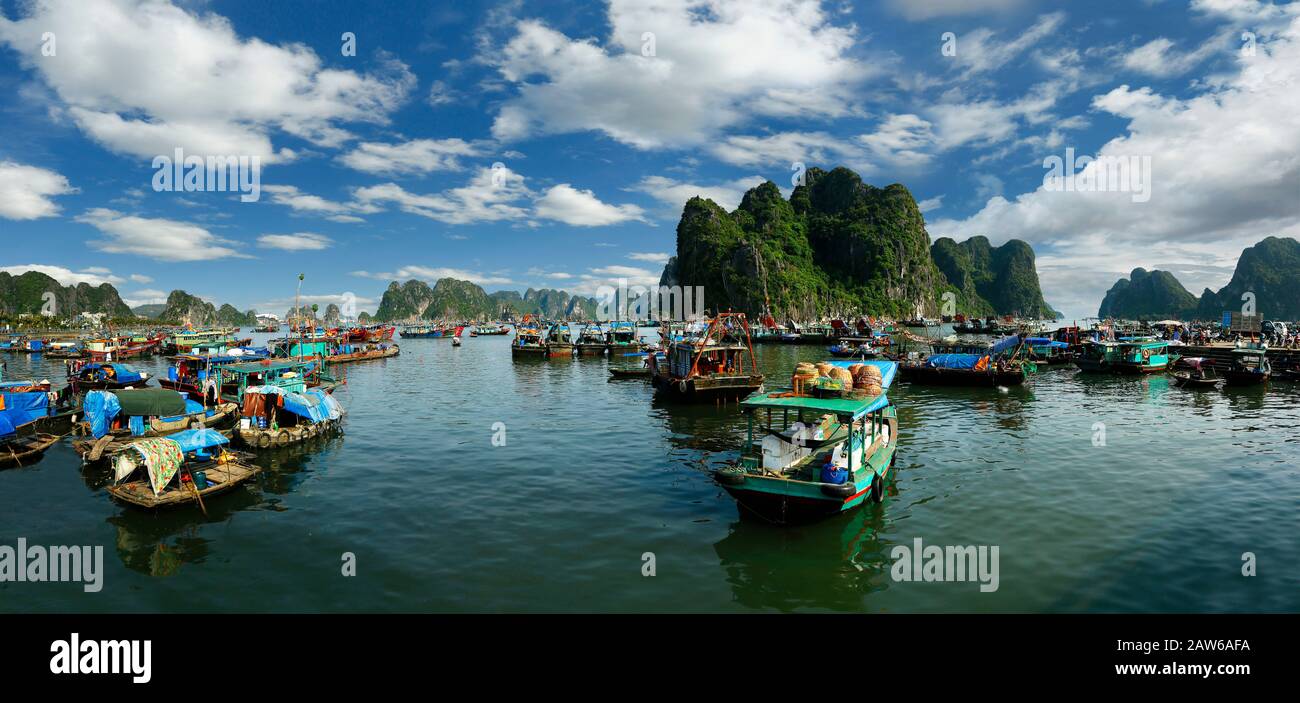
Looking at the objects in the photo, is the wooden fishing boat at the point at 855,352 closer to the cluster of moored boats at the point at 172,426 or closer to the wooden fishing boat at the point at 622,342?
the wooden fishing boat at the point at 622,342

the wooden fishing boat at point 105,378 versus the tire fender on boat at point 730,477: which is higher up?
the wooden fishing boat at point 105,378

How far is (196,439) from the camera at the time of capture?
19781 millimetres

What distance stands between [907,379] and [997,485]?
3357 cm

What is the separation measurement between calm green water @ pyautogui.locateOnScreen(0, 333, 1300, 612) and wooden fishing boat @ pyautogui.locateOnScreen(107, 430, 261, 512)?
58 cm

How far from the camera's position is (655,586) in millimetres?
12969

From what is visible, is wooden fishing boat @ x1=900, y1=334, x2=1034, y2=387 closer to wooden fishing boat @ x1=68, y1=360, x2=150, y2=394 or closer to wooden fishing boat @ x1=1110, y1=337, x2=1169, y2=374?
wooden fishing boat @ x1=1110, y1=337, x2=1169, y2=374

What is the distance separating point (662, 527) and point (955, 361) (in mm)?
42222

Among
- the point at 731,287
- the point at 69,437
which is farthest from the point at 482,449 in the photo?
the point at 731,287

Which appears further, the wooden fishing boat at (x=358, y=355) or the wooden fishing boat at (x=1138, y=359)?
the wooden fishing boat at (x=358, y=355)

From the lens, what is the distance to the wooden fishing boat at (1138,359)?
54500 mm

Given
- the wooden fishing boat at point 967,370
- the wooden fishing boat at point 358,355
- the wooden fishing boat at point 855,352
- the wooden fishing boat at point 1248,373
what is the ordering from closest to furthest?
the wooden fishing boat at point 1248,373, the wooden fishing boat at point 967,370, the wooden fishing boat at point 855,352, the wooden fishing boat at point 358,355

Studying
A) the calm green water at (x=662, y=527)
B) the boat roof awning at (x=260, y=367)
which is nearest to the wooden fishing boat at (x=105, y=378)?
the boat roof awning at (x=260, y=367)

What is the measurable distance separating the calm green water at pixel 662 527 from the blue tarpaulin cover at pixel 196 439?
222 centimetres
